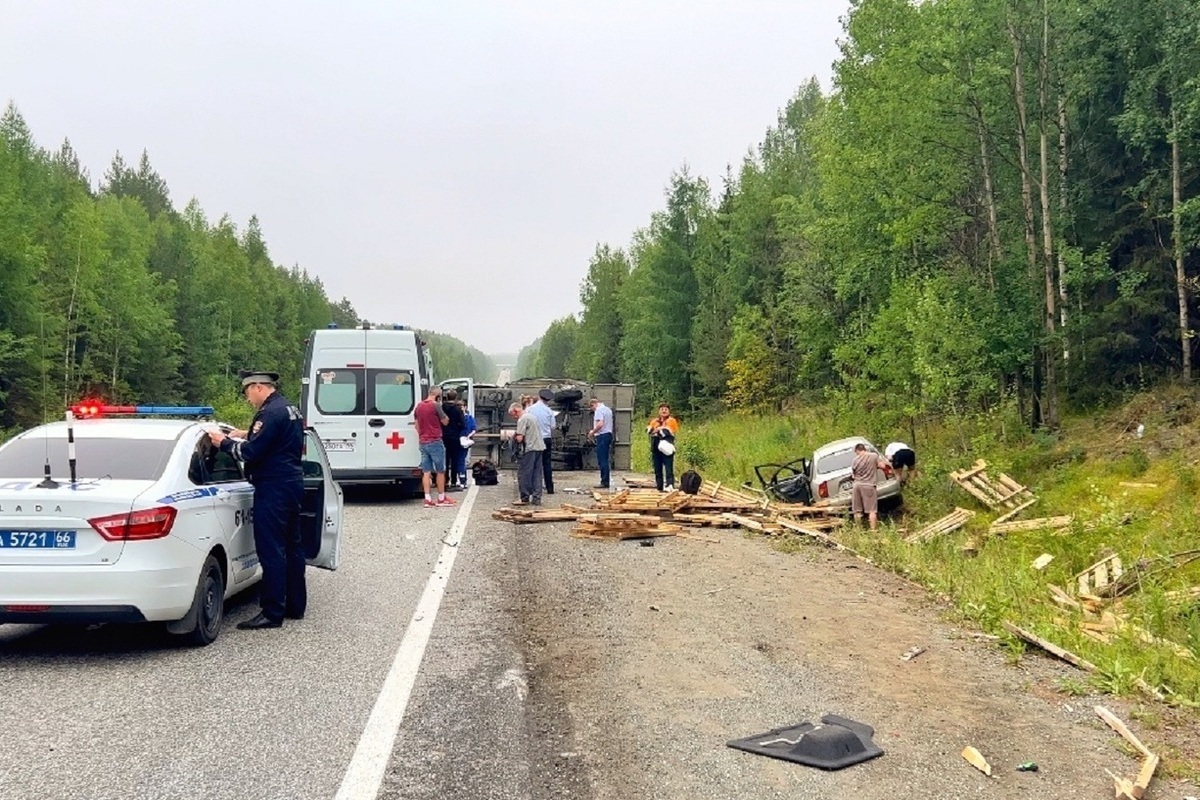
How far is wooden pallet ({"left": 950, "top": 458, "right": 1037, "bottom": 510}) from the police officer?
13.4 metres

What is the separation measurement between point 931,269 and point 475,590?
2007 centimetres

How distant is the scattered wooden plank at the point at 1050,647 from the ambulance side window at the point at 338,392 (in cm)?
1139

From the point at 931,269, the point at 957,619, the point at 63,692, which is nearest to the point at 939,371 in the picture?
the point at 931,269

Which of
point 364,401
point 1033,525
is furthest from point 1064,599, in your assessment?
point 364,401

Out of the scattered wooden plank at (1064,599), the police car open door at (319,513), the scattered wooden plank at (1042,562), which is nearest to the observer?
the police car open door at (319,513)

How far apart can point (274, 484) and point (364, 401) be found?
356 inches

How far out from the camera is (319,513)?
8156 mm

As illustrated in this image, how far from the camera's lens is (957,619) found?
8.23 meters

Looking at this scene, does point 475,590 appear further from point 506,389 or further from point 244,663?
point 506,389

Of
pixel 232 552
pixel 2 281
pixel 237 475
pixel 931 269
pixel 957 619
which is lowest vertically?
pixel 957 619

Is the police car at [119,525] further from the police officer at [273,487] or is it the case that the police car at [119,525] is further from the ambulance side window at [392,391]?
the ambulance side window at [392,391]

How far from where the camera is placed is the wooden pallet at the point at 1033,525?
52.6 feet

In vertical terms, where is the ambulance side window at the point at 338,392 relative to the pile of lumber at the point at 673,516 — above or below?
above

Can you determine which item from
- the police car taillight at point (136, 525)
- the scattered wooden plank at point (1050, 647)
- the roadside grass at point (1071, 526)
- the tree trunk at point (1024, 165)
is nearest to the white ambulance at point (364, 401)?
the roadside grass at point (1071, 526)
